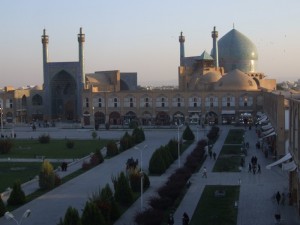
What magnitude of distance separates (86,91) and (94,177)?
3917cm

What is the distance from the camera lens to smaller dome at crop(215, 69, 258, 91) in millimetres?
61500

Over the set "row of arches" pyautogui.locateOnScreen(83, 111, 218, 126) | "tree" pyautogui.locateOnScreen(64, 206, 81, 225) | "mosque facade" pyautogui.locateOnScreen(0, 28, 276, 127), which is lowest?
"tree" pyautogui.locateOnScreen(64, 206, 81, 225)

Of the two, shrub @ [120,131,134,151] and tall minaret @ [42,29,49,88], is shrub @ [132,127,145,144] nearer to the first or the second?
shrub @ [120,131,134,151]

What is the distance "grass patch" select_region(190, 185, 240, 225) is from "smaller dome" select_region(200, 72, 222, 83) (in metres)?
44.3

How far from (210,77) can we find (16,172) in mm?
42607

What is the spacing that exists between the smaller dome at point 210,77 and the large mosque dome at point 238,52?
317 inches

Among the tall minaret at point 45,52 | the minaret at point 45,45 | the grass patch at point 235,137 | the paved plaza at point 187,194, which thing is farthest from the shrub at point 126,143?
the minaret at point 45,45

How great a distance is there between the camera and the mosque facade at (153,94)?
60750 millimetres

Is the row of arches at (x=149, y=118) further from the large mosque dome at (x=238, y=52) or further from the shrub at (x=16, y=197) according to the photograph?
the shrub at (x=16, y=197)

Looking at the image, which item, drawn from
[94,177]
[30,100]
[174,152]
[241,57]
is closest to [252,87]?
[241,57]

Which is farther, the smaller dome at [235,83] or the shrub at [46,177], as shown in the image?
the smaller dome at [235,83]

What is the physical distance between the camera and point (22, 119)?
69250 mm

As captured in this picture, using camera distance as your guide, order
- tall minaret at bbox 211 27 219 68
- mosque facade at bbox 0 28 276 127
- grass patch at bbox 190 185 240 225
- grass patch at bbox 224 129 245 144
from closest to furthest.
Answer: grass patch at bbox 190 185 240 225 < grass patch at bbox 224 129 245 144 < mosque facade at bbox 0 28 276 127 < tall minaret at bbox 211 27 219 68

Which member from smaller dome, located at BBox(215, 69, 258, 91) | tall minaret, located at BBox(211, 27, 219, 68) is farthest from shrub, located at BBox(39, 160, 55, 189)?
tall minaret, located at BBox(211, 27, 219, 68)
